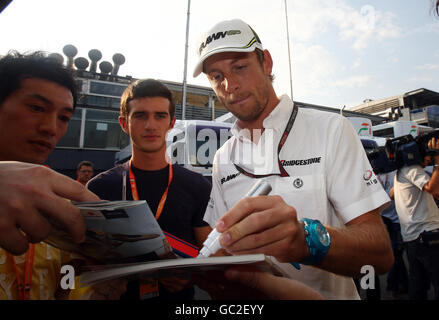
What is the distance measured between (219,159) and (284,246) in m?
1.10

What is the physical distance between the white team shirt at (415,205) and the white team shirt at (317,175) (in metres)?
2.60

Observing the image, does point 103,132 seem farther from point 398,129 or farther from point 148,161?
point 398,129

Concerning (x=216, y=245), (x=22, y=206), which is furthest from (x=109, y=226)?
(x=216, y=245)

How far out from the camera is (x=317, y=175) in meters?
1.44

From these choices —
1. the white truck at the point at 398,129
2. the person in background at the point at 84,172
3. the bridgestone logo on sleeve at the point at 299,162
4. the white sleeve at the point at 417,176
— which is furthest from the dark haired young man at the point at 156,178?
the white truck at the point at 398,129

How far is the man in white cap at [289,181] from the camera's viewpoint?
881mm

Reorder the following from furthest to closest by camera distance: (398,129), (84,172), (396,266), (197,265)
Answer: (398,129), (84,172), (396,266), (197,265)

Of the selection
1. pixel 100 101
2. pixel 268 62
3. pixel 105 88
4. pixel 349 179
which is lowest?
pixel 349 179

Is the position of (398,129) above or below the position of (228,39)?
above

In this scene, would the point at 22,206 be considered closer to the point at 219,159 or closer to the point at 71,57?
the point at 219,159

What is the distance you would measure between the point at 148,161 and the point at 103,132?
13.3 meters

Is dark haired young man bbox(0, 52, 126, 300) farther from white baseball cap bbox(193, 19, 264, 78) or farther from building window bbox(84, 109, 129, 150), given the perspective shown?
building window bbox(84, 109, 129, 150)

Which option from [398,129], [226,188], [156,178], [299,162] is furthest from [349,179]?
[398,129]
